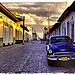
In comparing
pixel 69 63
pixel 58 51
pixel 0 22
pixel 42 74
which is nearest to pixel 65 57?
pixel 58 51

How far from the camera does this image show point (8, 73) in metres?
6.19

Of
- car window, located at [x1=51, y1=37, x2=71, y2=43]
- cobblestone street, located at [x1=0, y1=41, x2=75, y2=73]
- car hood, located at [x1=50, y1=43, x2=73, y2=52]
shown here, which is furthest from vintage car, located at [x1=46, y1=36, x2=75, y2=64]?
car window, located at [x1=51, y1=37, x2=71, y2=43]

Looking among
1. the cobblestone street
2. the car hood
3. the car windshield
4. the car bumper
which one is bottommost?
the cobblestone street

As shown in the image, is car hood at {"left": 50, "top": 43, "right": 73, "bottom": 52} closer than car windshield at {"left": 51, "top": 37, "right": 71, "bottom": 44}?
Yes

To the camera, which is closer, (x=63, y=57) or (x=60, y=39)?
(x=63, y=57)

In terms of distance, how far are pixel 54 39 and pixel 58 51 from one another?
1.88 m

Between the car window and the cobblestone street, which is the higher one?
the car window

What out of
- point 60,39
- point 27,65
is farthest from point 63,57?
point 60,39

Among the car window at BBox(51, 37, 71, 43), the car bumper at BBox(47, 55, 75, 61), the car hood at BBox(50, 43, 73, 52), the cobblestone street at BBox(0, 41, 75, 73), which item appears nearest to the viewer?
the cobblestone street at BBox(0, 41, 75, 73)

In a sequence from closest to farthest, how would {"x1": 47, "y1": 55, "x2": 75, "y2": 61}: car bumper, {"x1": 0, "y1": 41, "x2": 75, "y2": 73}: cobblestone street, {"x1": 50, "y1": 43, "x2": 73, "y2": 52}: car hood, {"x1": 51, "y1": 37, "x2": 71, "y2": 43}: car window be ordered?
{"x1": 0, "y1": 41, "x2": 75, "y2": 73}: cobblestone street < {"x1": 47, "y1": 55, "x2": 75, "y2": 61}: car bumper < {"x1": 50, "y1": 43, "x2": 73, "y2": 52}: car hood < {"x1": 51, "y1": 37, "x2": 71, "y2": 43}: car window

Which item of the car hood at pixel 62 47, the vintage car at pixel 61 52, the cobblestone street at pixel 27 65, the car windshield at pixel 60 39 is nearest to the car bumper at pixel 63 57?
the vintage car at pixel 61 52

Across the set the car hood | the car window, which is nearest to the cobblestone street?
the car hood

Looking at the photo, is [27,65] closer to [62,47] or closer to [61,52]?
[61,52]

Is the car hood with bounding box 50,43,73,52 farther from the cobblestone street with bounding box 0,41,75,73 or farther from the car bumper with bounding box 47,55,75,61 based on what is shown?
the cobblestone street with bounding box 0,41,75,73
